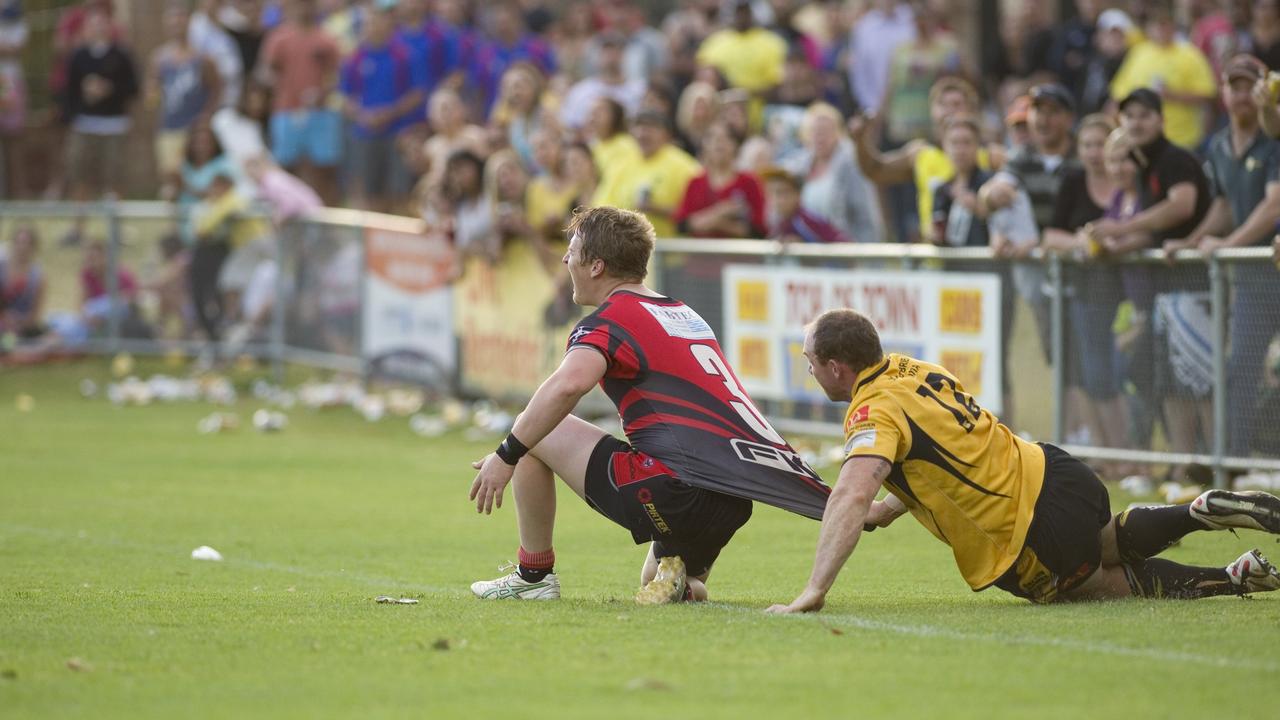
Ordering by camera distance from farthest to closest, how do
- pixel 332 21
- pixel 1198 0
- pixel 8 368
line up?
pixel 332 21 → pixel 8 368 → pixel 1198 0

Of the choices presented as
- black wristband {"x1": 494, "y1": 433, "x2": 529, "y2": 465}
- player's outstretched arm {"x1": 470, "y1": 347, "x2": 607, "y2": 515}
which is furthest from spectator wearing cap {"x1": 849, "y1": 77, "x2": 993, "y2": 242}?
black wristband {"x1": 494, "y1": 433, "x2": 529, "y2": 465}

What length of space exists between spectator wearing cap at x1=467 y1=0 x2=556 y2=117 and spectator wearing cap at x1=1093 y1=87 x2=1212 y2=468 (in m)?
11.3

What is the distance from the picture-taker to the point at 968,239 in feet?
44.8

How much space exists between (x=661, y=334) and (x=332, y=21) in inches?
719

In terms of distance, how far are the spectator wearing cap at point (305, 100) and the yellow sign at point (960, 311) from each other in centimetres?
1132

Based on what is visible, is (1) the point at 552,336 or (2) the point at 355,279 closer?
(1) the point at 552,336

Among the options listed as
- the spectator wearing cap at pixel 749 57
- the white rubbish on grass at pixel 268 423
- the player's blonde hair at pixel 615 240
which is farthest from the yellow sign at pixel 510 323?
the player's blonde hair at pixel 615 240

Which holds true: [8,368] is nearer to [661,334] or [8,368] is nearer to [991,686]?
[661,334]

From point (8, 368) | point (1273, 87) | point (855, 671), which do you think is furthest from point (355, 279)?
point (855, 671)

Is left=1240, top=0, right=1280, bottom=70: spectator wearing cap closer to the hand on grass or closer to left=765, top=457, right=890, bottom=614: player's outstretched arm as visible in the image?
left=765, top=457, right=890, bottom=614: player's outstretched arm

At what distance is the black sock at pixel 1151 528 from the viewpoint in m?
7.47

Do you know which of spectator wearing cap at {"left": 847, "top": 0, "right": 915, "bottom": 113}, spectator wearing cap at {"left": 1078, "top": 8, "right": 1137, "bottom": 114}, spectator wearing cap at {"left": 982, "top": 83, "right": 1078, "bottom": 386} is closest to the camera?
spectator wearing cap at {"left": 982, "top": 83, "right": 1078, "bottom": 386}

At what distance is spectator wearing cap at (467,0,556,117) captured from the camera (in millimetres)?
22453

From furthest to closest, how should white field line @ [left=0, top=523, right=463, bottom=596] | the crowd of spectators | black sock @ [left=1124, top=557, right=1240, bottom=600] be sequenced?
the crowd of spectators, white field line @ [left=0, top=523, right=463, bottom=596], black sock @ [left=1124, top=557, right=1240, bottom=600]
